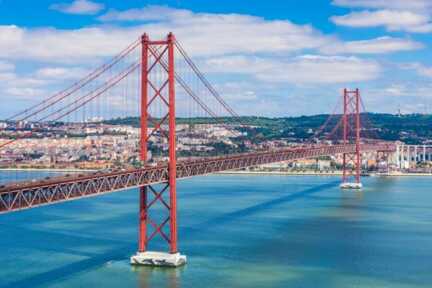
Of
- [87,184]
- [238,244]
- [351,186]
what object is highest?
[87,184]

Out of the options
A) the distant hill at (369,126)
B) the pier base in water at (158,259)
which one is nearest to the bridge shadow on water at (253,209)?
the pier base in water at (158,259)

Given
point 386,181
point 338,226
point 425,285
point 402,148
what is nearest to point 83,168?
point 386,181

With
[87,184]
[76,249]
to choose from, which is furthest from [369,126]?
[87,184]

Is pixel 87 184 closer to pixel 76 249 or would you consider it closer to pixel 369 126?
pixel 76 249

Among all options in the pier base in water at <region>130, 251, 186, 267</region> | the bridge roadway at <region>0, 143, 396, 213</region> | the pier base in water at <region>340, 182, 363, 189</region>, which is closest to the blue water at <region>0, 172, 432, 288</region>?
the pier base in water at <region>130, 251, 186, 267</region>

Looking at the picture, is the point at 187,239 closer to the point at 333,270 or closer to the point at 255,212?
the point at 333,270
